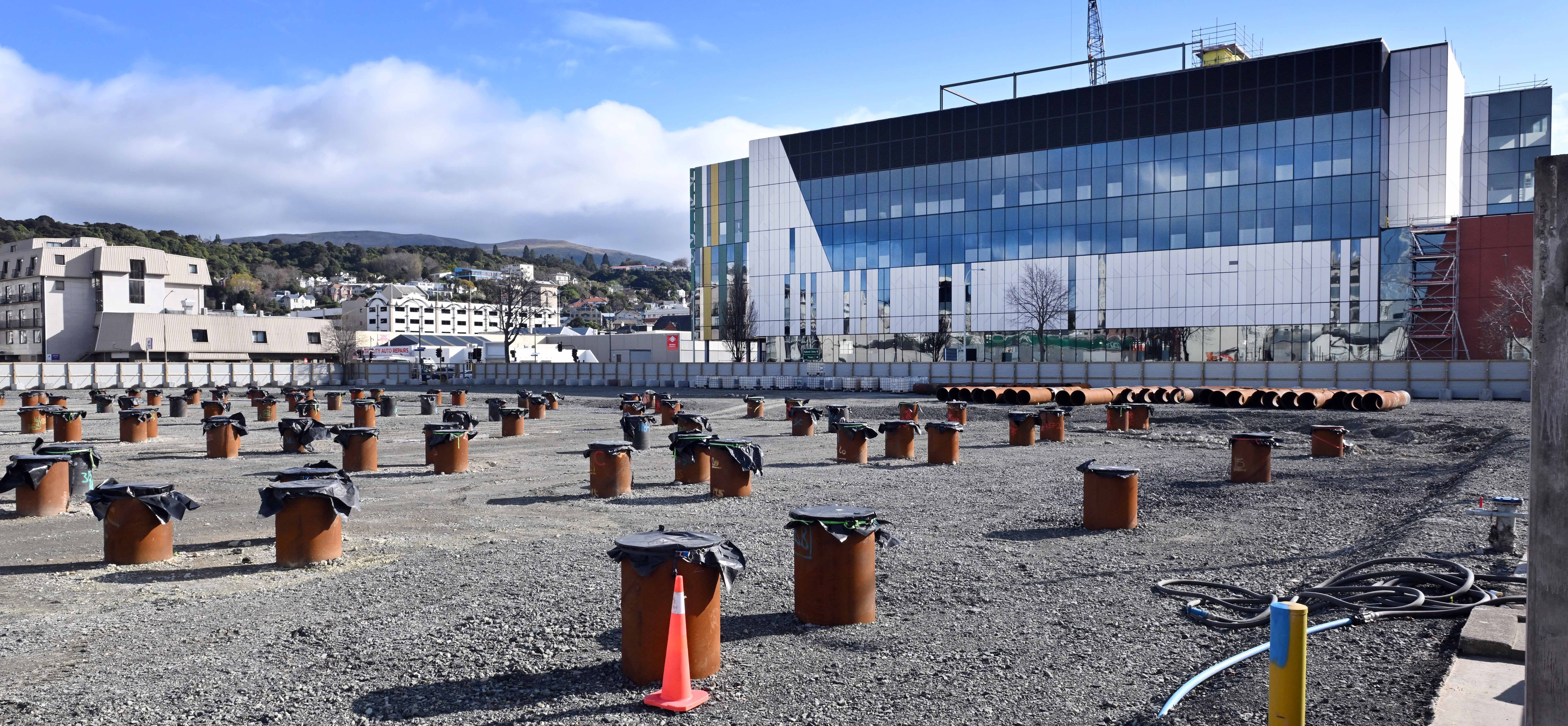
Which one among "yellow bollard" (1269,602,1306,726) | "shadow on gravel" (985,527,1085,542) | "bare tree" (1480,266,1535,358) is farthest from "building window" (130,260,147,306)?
"yellow bollard" (1269,602,1306,726)

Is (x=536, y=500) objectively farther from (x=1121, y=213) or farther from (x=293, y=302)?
(x=293, y=302)

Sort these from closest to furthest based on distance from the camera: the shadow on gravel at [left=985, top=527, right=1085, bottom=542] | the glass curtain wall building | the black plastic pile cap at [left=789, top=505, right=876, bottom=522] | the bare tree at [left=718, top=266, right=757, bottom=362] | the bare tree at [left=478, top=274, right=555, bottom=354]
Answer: the black plastic pile cap at [left=789, top=505, right=876, bottom=522], the shadow on gravel at [left=985, top=527, right=1085, bottom=542], the glass curtain wall building, the bare tree at [left=718, top=266, right=757, bottom=362], the bare tree at [left=478, top=274, right=555, bottom=354]

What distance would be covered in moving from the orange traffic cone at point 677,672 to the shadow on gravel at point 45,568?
759 centimetres

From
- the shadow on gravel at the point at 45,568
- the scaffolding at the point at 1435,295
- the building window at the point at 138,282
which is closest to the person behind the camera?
the shadow on gravel at the point at 45,568

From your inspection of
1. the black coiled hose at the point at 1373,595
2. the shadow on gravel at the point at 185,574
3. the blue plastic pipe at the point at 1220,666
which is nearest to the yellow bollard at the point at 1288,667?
the blue plastic pipe at the point at 1220,666

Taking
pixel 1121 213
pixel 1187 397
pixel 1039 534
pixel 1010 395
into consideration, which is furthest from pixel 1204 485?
pixel 1121 213

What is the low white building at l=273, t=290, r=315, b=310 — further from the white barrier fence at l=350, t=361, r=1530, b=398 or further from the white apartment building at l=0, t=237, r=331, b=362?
the white barrier fence at l=350, t=361, r=1530, b=398

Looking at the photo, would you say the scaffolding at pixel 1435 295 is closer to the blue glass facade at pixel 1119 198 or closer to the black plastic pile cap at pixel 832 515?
the blue glass facade at pixel 1119 198

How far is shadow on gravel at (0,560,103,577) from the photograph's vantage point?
380 inches

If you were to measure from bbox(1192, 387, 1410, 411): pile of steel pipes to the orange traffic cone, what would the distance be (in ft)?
111

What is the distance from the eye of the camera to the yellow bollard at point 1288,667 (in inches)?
173

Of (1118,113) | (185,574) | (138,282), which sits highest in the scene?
(1118,113)

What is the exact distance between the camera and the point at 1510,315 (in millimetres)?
50031

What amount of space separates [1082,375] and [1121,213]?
74.1 feet
